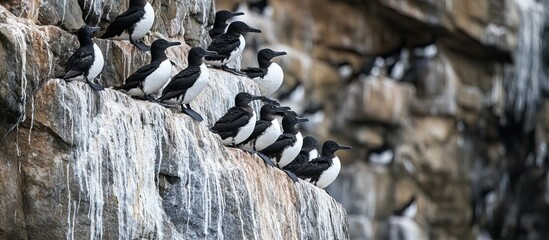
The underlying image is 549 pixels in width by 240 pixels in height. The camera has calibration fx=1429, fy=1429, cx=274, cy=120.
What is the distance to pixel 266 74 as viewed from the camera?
54.7 feet

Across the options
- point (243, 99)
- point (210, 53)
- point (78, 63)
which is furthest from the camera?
point (210, 53)

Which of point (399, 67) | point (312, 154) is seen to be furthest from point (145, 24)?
point (399, 67)

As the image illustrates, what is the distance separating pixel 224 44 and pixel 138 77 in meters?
2.70

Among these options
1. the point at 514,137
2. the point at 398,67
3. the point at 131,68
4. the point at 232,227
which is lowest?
the point at 514,137

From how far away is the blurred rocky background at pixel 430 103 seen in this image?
2727 cm

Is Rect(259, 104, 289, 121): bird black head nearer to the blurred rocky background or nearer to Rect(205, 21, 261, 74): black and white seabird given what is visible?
Rect(205, 21, 261, 74): black and white seabird

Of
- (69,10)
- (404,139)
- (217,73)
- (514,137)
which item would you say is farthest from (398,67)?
(69,10)

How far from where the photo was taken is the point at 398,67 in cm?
2797

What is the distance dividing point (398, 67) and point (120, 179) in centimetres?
1599

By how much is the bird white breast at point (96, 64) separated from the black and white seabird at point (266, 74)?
371 centimetres

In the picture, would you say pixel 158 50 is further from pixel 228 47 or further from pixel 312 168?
pixel 312 168

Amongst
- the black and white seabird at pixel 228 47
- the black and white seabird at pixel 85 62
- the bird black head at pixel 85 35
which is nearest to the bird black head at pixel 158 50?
the black and white seabird at pixel 85 62

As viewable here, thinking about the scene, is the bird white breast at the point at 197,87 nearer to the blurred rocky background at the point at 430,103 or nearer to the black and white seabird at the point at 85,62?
the black and white seabird at the point at 85,62

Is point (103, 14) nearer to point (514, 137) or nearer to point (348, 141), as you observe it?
point (348, 141)
